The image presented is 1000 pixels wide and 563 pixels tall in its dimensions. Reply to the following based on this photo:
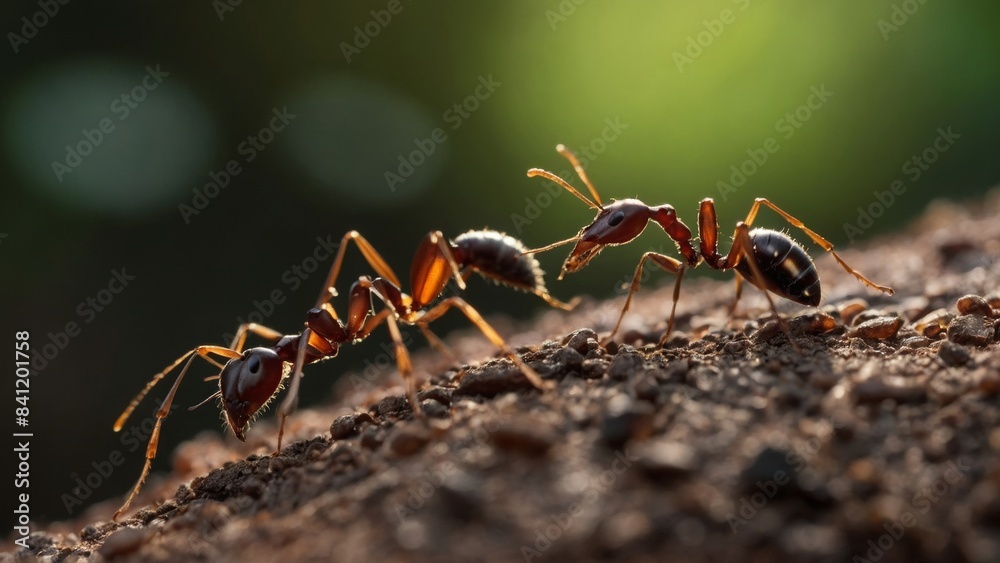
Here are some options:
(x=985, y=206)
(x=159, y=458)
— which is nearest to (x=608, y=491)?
(x=159, y=458)

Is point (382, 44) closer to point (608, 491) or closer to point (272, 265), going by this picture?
point (272, 265)

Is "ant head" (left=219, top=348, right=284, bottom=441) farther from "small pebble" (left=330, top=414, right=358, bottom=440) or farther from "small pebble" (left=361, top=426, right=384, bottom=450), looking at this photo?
"small pebble" (left=361, top=426, right=384, bottom=450)

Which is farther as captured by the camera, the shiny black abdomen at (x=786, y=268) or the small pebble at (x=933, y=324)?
the shiny black abdomen at (x=786, y=268)

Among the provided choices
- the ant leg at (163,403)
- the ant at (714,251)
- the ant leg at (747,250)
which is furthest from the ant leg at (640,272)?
the ant leg at (163,403)

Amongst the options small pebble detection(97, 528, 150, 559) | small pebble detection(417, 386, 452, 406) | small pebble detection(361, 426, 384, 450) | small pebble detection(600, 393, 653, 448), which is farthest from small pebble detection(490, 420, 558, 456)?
small pebble detection(97, 528, 150, 559)

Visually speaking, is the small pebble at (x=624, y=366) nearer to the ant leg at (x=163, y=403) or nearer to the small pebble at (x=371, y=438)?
the small pebble at (x=371, y=438)
